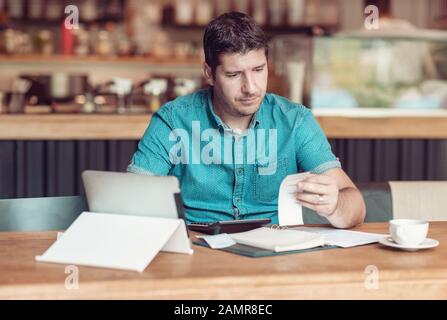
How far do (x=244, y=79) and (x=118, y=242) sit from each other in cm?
78

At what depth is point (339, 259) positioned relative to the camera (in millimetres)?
1633

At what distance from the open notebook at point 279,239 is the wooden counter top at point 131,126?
189 centimetres

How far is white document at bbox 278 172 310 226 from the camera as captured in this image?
5.91 ft

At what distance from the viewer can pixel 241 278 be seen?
1468 millimetres

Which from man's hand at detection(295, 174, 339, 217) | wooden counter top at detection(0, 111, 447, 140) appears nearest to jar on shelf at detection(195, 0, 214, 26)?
wooden counter top at detection(0, 111, 447, 140)

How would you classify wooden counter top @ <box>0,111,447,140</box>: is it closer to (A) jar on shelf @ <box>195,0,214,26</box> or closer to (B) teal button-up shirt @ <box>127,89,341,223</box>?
(B) teal button-up shirt @ <box>127,89,341,223</box>

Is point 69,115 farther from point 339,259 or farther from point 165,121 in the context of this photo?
point 339,259

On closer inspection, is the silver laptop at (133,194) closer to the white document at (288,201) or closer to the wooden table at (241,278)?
the wooden table at (241,278)

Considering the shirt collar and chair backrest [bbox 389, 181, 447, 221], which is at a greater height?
the shirt collar

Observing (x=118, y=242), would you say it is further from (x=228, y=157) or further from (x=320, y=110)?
(x=320, y=110)

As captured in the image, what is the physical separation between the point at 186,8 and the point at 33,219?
4621mm

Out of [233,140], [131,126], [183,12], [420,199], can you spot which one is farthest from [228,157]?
[183,12]

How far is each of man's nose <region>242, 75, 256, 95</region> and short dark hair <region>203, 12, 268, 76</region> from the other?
77mm

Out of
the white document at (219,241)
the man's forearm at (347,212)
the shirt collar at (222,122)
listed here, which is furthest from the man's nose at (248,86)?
the white document at (219,241)
